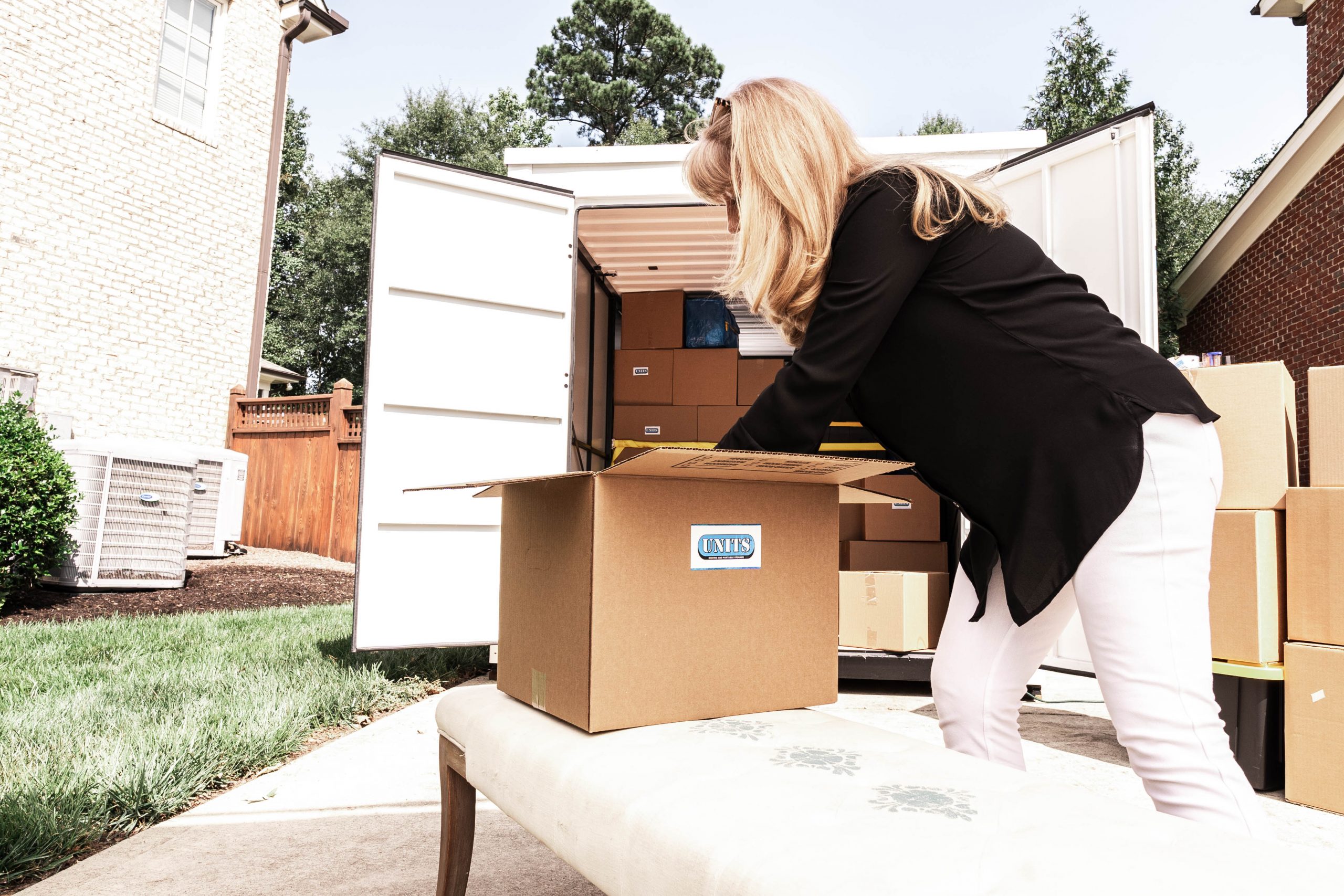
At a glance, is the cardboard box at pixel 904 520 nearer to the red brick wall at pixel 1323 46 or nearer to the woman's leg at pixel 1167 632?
the woman's leg at pixel 1167 632

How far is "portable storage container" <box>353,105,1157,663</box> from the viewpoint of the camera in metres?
3.82

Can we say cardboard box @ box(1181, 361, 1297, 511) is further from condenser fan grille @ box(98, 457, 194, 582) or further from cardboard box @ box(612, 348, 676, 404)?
condenser fan grille @ box(98, 457, 194, 582)

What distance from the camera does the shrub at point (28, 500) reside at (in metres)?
5.98

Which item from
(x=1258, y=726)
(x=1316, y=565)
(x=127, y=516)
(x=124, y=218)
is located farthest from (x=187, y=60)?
(x=1258, y=726)

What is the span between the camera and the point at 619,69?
24.2 meters

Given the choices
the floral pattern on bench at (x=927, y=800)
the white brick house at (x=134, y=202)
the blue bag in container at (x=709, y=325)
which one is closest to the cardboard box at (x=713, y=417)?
the blue bag in container at (x=709, y=325)

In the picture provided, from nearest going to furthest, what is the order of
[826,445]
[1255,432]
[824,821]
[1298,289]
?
[824,821]
[1255,432]
[826,445]
[1298,289]

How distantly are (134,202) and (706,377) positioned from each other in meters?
8.42

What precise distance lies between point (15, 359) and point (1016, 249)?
36.0ft

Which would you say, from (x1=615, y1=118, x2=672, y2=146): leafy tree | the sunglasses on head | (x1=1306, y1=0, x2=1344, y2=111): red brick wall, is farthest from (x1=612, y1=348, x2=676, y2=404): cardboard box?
(x1=615, y1=118, x2=672, y2=146): leafy tree

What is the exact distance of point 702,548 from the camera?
126 centimetres

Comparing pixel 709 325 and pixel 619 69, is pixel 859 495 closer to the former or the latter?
pixel 709 325

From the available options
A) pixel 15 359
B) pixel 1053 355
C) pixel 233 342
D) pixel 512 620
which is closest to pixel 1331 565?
pixel 1053 355

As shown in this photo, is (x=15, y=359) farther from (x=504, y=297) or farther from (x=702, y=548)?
(x=702, y=548)
